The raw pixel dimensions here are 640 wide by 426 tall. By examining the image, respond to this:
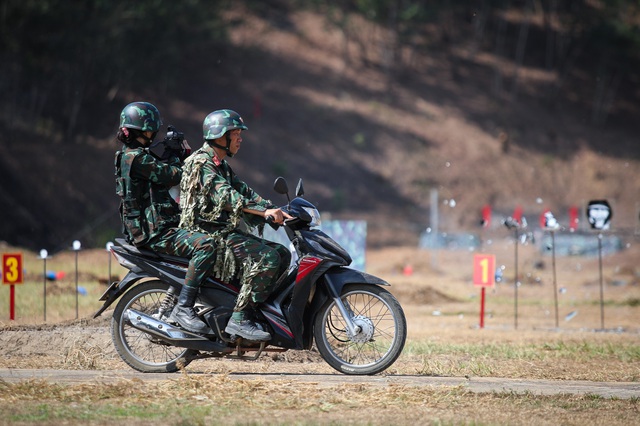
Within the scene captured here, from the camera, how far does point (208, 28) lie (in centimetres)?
4747

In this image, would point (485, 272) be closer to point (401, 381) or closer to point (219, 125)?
point (401, 381)

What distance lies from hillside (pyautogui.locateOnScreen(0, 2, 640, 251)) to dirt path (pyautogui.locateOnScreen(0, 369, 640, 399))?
29134mm

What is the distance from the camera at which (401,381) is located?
332 inches

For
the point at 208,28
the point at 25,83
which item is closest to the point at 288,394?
the point at 25,83

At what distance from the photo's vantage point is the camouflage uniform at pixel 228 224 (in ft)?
28.0

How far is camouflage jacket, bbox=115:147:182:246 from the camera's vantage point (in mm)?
8648

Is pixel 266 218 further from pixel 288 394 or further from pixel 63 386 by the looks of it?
pixel 63 386

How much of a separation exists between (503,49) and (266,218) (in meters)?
60.2

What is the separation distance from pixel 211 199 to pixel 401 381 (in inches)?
86.8

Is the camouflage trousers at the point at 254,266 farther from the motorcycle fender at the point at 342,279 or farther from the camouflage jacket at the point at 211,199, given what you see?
the motorcycle fender at the point at 342,279

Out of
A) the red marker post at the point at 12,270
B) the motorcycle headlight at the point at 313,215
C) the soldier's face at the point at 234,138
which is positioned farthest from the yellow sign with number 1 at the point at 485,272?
the soldier's face at the point at 234,138

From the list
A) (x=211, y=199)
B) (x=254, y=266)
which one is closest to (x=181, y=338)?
(x=254, y=266)

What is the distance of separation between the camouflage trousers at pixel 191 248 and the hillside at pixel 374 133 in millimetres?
29271

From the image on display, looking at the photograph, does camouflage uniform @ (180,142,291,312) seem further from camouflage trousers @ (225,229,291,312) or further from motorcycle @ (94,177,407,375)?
motorcycle @ (94,177,407,375)
